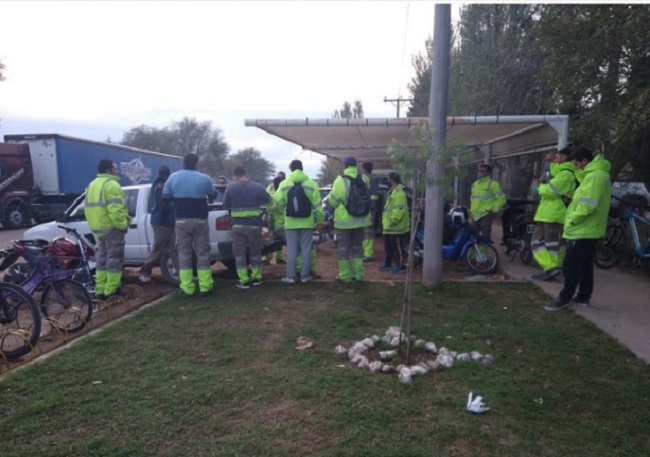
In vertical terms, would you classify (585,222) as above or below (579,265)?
above

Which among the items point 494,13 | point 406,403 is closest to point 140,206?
point 406,403

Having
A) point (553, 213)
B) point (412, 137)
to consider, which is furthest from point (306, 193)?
point (553, 213)

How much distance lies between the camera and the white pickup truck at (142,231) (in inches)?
312

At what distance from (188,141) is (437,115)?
63853 mm

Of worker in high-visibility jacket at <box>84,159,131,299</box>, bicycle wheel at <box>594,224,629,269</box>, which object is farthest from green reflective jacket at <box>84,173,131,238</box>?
bicycle wheel at <box>594,224,629,269</box>

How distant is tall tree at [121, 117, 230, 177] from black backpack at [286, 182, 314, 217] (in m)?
56.6

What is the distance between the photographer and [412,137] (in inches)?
331

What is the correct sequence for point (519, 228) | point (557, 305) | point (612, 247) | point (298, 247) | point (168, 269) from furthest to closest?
point (519, 228) → point (612, 247) → point (168, 269) → point (298, 247) → point (557, 305)

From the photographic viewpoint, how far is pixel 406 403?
3.74m

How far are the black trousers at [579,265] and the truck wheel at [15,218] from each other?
64.7ft

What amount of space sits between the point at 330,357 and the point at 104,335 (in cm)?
260

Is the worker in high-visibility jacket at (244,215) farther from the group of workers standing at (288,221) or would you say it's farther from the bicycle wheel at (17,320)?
the bicycle wheel at (17,320)

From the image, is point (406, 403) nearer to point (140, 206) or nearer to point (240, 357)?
point (240, 357)

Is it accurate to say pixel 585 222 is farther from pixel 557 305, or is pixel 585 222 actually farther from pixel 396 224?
pixel 396 224
